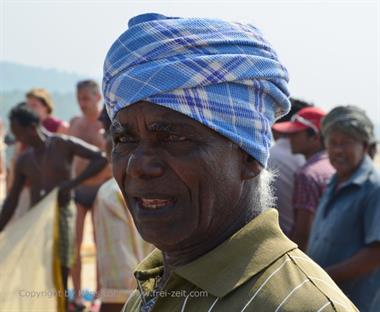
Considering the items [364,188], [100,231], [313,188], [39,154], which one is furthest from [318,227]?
[39,154]

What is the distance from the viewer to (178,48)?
1.76 m

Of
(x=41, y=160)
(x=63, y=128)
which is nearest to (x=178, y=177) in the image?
(x=41, y=160)

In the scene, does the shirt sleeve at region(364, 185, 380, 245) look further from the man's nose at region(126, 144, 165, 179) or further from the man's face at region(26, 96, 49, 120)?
the man's face at region(26, 96, 49, 120)

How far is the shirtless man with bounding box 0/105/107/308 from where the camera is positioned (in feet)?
22.7

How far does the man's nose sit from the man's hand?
16.2 feet

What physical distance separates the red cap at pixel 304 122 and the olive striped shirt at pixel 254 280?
376 centimetres

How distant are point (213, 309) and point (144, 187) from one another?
0.32 m

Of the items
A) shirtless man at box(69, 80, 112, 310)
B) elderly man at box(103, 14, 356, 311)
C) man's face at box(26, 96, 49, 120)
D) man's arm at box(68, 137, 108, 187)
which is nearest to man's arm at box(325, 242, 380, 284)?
elderly man at box(103, 14, 356, 311)

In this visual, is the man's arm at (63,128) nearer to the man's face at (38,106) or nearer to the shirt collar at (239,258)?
the man's face at (38,106)

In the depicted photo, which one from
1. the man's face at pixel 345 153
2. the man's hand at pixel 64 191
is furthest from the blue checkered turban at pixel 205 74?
the man's hand at pixel 64 191

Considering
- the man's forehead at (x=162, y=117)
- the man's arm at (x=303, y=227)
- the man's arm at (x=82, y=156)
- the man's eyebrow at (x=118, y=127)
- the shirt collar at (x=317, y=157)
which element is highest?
the man's forehead at (x=162, y=117)

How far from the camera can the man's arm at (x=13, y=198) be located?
7188 mm

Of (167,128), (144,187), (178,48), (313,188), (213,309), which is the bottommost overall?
(313,188)

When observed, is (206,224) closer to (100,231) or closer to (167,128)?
(167,128)
